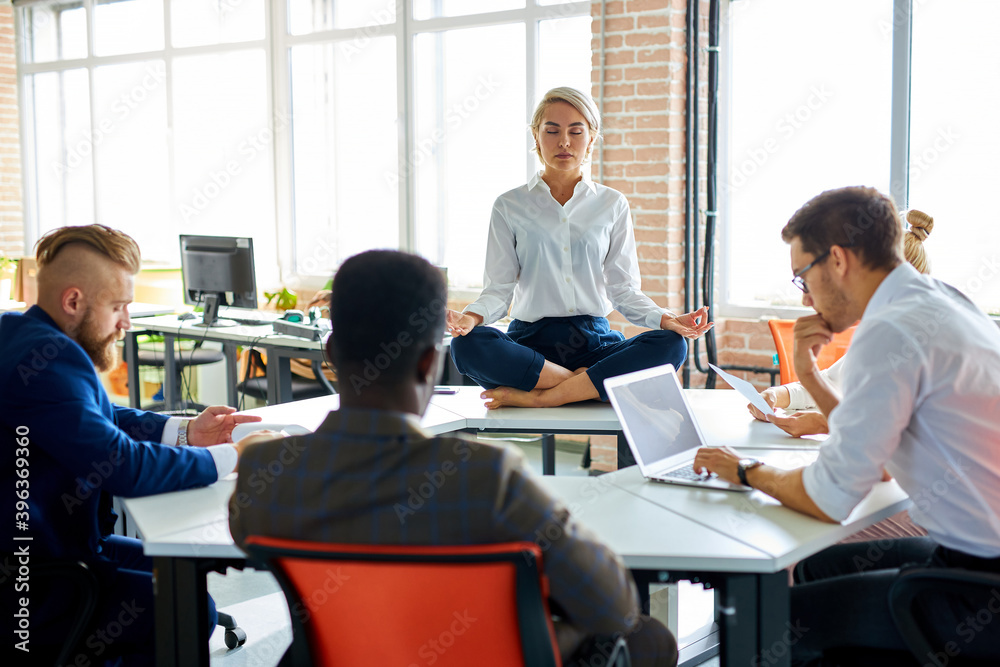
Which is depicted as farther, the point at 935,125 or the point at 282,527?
the point at 935,125

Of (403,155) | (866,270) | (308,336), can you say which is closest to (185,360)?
(308,336)

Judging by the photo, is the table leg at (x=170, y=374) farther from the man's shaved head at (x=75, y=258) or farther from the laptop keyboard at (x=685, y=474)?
the laptop keyboard at (x=685, y=474)

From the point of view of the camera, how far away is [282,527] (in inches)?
45.4

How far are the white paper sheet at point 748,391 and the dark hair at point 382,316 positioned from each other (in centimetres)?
113

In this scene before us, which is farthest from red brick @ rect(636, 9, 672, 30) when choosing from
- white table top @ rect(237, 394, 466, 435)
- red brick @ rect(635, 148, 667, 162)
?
white table top @ rect(237, 394, 466, 435)

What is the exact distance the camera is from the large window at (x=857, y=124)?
3.92m

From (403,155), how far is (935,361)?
4.87 meters

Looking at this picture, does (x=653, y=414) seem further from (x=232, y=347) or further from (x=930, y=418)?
(x=232, y=347)

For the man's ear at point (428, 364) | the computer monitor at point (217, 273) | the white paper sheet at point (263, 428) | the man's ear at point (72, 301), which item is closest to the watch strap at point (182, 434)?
the white paper sheet at point (263, 428)

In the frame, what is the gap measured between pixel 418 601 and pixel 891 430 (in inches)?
33.9

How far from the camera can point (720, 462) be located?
179cm

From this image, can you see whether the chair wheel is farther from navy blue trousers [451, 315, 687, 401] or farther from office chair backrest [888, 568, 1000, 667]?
office chair backrest [888, 568, 1000, 667]

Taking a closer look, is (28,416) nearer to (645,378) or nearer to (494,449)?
(494,449)

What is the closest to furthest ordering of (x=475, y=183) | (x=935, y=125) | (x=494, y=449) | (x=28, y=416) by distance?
(x=494, y=449)
(x=28, y=416)
(x=935, y=125)
(x=475, y=183)
